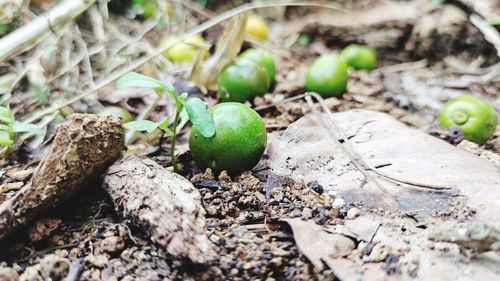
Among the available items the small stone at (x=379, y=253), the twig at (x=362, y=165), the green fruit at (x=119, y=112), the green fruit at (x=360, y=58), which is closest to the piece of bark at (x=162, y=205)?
the small stone at (x=379, y=253)

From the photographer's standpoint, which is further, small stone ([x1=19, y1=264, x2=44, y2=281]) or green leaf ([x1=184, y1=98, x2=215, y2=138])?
green leaf ([x1=184, y1=98, x2=215, y2=138])

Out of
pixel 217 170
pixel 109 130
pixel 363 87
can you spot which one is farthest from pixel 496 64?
pixel 109 130

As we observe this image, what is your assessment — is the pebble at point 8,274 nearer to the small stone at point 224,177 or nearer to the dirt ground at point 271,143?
the dirt ground at point 271,143

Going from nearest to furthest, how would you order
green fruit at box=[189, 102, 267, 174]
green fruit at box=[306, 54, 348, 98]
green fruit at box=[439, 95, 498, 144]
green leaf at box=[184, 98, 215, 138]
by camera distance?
green leaf at box=[184, 98, 215, 138] < green fruit at box=[189, 102, 267, 174] < green fruit at box=[439, 95, 498, 144] < green fruit at box=[306, 54, 348, 98]

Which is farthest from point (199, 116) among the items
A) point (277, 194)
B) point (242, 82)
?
point (242, 82)

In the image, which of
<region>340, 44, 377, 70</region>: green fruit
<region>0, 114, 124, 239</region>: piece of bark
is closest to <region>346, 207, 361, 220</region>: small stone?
<region>0, 114, 124, 239</region>: piece of bark

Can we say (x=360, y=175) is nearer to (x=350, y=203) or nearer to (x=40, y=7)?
(x=350, y=203)

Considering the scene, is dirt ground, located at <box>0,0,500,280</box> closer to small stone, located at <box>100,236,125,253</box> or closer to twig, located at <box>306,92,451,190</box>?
small stone, located at <box>100,236,125,253</box>
